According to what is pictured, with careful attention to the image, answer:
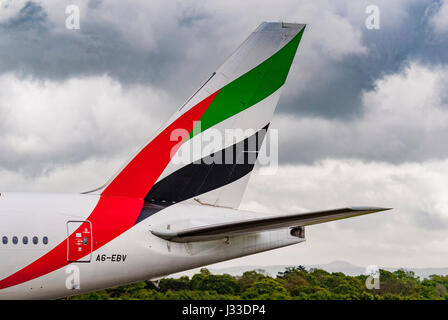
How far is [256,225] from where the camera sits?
1745 centimetres

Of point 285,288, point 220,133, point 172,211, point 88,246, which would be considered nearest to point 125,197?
point 172,211

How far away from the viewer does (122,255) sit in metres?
18.9

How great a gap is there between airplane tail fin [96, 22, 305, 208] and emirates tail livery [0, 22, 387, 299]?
0.09ft

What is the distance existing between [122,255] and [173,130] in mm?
3764

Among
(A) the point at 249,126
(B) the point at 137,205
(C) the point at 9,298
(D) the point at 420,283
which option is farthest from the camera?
(D) the point at 420,283

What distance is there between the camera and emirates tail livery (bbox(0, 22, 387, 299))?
18297 mm

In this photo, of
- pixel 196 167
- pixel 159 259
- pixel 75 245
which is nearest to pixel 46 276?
pixel 75 245

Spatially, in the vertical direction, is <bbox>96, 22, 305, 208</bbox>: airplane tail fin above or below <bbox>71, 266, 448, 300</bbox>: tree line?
above

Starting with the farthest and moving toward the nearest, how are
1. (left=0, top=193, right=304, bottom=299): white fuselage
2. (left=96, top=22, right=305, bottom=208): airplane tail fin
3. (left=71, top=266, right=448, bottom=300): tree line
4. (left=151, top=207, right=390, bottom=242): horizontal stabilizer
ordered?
(left=71, top=266, right=448, bottom=300): tree line
(left=96, top=22, right=305, bottom=208): airplane tail fin
(left=0, top=193, right=304, bottom=299): white fuselage
(left=151, top=207, right=390, bottom=242): horizontal stabilizer

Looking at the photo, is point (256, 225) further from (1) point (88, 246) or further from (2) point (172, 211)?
(1) point (88, 246)

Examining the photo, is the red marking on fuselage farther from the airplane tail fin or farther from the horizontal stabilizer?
the horizontal stabilizer

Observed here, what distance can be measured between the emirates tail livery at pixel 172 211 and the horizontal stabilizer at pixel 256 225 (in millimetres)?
29

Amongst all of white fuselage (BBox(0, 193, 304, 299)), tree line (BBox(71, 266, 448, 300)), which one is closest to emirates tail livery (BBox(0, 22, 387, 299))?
white fuselage (BBox(0, 193, 304, 299))
